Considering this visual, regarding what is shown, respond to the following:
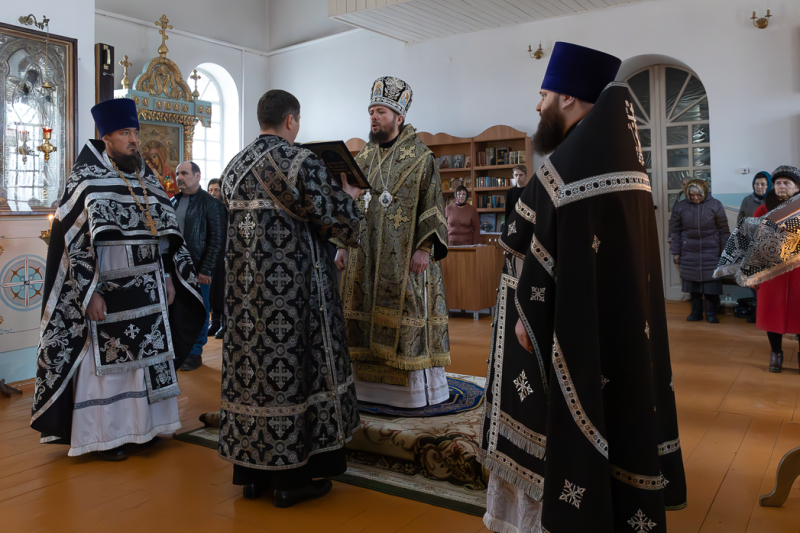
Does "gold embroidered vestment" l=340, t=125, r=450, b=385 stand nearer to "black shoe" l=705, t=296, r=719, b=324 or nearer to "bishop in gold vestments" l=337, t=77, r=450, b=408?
"bishop in gold vestments" l=337, t=77, r=450, b=408

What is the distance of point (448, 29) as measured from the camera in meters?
10.3

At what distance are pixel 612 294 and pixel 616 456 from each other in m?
0.48

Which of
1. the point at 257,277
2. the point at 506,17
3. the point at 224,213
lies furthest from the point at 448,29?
the point at 257,277

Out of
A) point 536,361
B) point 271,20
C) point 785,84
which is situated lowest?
point 536,361

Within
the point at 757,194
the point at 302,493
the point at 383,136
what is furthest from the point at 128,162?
the point at 757,194

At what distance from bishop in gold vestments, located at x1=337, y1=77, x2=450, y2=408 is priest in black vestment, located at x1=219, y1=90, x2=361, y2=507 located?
0.80m

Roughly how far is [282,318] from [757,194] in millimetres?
6750

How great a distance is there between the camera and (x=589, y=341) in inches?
72.2

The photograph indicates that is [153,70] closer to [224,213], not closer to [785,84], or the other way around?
[224,213]

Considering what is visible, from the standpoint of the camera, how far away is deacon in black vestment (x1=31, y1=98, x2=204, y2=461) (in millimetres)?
3402

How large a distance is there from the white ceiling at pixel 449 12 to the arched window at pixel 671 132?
4.29 feet

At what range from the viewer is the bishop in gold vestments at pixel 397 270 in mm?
3613

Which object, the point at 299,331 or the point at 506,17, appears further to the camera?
the point at 506,17

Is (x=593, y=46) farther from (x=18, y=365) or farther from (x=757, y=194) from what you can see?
(x=18, y=365)
